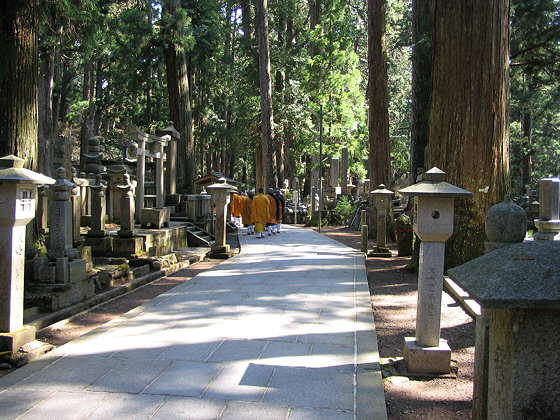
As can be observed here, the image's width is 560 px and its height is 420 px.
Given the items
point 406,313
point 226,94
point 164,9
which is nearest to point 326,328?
point 406,313

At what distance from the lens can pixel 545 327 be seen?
2.22m

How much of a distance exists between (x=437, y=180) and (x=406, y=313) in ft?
9.18

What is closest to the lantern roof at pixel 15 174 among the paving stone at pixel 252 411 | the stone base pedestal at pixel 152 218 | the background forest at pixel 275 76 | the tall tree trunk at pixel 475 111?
the paving stone at pixel 252 411

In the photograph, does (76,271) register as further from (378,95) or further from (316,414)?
(378,95)

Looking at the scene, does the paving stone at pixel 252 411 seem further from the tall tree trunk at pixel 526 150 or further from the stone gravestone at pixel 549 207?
the tall tree trunk at pixel 526 150

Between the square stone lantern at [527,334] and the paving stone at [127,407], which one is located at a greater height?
the square stone lantern at [527,334]

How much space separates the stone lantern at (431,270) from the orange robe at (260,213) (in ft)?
41.3

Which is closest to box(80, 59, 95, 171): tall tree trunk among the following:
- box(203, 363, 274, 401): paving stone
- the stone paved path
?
the stone paved path

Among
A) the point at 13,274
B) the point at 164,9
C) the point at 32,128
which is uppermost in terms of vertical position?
the point at 164,9

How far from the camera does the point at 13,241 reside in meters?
4.56

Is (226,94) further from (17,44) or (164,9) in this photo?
(17,44)

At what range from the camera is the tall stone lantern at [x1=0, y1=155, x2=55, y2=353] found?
14.7ft

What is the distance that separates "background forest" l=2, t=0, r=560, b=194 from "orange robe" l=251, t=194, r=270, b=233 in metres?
3.56

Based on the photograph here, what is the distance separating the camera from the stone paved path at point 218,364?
11.5 feet
